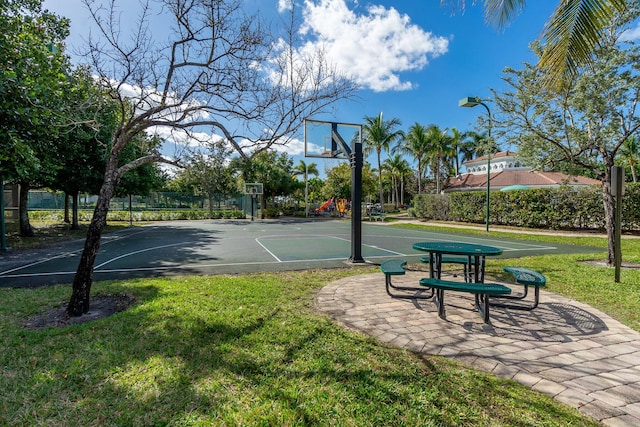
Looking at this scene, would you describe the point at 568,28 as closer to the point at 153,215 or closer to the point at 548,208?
the point at 548,208

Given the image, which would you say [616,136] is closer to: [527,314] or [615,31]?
[615,31]

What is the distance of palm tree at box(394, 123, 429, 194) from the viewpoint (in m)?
33.0

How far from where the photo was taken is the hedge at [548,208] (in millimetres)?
14820

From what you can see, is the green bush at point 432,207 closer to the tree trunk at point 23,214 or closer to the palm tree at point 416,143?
the palm tree at point 416,143

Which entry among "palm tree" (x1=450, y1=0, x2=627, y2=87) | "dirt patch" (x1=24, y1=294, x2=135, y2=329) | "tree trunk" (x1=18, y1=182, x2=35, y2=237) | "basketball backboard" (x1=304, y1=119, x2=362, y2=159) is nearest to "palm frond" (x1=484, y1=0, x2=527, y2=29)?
"palm tree" (x1=450, y1=0, x2=627, y2=87)

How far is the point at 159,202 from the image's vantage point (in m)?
31.2

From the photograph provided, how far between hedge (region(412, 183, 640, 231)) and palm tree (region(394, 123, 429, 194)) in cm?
1103

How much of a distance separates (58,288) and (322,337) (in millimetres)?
5428

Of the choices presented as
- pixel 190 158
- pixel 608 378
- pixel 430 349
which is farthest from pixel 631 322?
pixel 190 158

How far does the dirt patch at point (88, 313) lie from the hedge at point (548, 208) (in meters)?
19.2

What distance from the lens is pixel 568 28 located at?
4.61 m

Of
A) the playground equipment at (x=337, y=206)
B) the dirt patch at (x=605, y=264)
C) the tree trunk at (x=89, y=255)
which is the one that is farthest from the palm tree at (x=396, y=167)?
the tree trunk at (x=89, y=255)

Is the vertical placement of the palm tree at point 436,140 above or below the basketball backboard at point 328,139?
above

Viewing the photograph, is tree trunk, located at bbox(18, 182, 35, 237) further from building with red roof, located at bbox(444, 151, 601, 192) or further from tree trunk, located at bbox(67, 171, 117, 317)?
building with red roof, located at bbox(444, 151, 601, 192)
